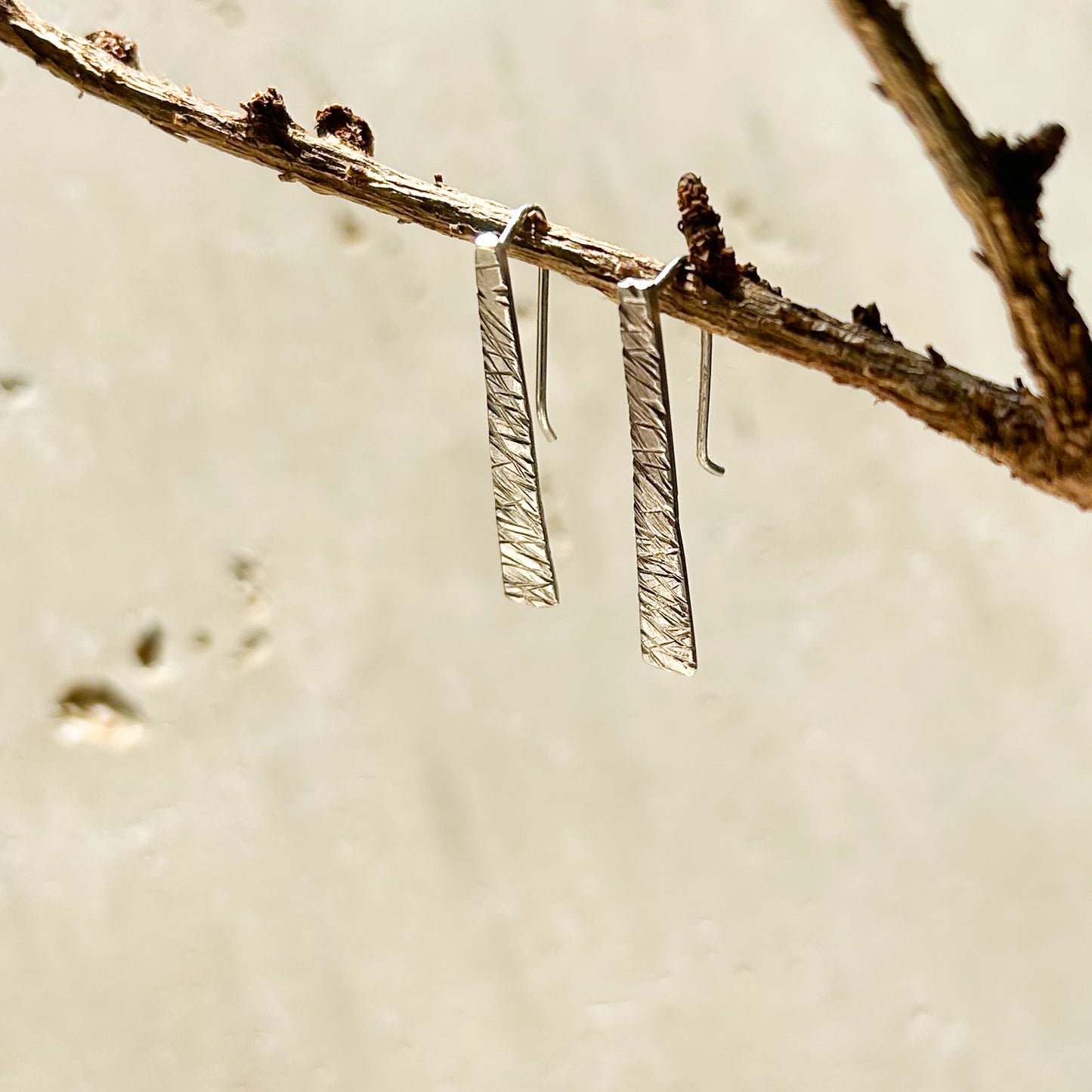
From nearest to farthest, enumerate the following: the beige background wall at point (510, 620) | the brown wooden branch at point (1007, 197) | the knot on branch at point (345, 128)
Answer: the brown wooden branch at point (1007, 197), the knot on branch at point (345, 128), the beige background wall at point (510, 620)

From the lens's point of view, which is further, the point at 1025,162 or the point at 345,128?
the point at 345,128

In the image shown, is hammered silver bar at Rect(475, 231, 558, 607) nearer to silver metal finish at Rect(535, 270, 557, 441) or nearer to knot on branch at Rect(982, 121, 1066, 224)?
silver metal finish at Rect(535, 270, 557, 441)

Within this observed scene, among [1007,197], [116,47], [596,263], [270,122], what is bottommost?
[1007,197]

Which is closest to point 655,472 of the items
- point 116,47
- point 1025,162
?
Answer: point 1025,162

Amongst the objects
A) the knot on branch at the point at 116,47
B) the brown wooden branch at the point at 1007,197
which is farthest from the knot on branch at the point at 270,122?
the brown wooden branch at the point at 1007,197

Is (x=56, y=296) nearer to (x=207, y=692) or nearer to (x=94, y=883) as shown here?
(x=207, y=692)

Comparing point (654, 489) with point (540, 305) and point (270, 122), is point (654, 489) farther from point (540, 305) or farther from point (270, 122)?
point (270, 122)

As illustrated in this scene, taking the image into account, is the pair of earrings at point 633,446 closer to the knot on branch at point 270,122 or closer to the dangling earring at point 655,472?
the dangling earring at point 655,472
